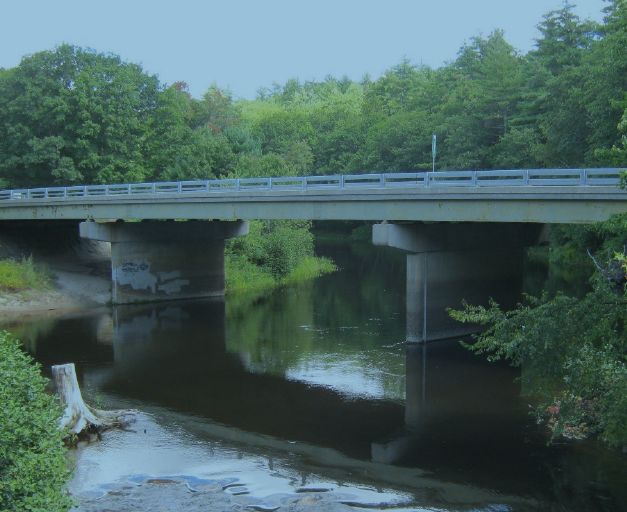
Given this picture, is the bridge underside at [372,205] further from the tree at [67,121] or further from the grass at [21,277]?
the tree at [67,121]

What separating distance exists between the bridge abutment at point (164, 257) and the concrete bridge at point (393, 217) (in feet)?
0.20

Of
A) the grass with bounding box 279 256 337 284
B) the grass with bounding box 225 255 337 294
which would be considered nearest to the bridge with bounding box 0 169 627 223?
the grass with bounding box 225 255 337 294

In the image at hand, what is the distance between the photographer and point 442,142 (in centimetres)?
7381

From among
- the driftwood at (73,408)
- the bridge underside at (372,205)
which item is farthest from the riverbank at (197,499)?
the bridge underside at (372,205)

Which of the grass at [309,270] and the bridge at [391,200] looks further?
the grass at [309,270]

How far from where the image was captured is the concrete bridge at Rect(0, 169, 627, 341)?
2653 cm

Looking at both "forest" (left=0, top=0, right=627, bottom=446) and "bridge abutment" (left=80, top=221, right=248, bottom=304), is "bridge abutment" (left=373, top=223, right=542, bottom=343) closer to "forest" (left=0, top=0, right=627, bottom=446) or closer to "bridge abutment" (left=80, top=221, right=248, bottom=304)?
"forest" (left=0, top=0, right=627, bottom=446)

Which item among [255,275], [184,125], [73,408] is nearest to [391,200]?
[73,408]

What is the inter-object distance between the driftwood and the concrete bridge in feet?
47.5

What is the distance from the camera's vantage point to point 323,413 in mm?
22359

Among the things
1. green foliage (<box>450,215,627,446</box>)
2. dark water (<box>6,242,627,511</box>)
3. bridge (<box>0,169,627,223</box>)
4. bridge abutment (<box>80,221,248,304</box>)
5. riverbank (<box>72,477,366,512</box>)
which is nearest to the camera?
green foliage (<box>450,215,627,446</box>)

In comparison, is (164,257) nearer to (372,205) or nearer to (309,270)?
(309,270)

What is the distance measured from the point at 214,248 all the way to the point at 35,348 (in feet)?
52.7

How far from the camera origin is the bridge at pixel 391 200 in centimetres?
2517
